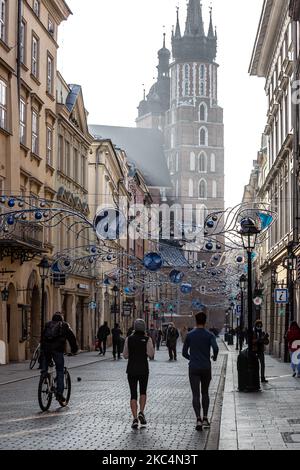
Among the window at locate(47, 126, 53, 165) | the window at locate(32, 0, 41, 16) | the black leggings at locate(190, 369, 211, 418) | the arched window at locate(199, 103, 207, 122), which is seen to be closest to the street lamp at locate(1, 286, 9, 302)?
the window at locate(47, 126, 53, 165)

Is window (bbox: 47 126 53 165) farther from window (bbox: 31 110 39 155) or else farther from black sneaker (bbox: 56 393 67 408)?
black sneaker (bbox: 56 393 67 408)

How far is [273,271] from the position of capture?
48.4 m

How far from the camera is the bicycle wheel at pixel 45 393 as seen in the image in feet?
55.1

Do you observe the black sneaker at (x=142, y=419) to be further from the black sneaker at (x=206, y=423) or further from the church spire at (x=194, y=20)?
the church spire at (x=194, y=20)

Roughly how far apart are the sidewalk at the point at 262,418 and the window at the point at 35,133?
1839 centimetres

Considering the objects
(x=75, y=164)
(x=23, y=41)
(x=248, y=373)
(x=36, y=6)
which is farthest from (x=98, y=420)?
(x=75, y=164)

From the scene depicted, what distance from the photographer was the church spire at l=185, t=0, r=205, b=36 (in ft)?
548

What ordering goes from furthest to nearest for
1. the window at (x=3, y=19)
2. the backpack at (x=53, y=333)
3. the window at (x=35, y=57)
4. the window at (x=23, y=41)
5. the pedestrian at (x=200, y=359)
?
1. the window at (x=35, y=57)
2. the window at (x=23, y=41)
3. the window at (x=3, y=19)
4. the backpack at (x=53, y=333)
5. the pedestrian at (x=200, y=359)

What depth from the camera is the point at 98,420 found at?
15.4 meters

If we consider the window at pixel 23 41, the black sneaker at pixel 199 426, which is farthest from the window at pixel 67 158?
the black sneaker at pixel 199 426

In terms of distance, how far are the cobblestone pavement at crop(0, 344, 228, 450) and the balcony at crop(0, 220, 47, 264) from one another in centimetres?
848

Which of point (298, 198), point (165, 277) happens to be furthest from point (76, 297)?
point (298, 198)

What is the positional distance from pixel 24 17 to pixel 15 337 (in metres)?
12.7

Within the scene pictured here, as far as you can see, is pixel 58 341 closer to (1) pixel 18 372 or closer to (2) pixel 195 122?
(1) pixel 18 372
